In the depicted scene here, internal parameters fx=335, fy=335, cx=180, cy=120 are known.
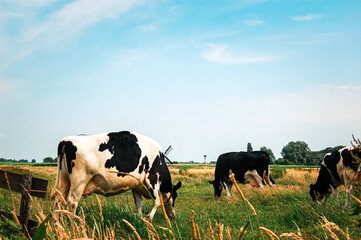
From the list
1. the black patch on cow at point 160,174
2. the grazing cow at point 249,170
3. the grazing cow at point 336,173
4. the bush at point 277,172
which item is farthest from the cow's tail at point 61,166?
the bush at point 277,172

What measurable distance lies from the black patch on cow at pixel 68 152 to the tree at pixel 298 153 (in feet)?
389

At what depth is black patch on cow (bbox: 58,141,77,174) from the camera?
706 centimetres

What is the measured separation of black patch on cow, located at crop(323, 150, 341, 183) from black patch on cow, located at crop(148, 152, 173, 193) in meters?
5.65

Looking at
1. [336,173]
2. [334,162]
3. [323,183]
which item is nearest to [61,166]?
[334,162]

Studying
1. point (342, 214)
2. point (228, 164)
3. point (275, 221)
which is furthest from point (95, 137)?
point (228, 164)

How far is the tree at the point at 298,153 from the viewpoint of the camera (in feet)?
390

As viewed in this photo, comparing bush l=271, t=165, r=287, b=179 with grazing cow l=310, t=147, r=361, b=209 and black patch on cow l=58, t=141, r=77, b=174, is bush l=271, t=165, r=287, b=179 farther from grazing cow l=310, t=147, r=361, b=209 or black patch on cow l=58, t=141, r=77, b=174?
black patch on cow l=58, t=141, r=77, b=174

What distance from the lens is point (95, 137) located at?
748 cm

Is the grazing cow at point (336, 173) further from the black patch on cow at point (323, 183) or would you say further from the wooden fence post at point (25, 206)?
→ the wooden fence post at point (25, 206)

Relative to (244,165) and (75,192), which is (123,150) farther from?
(244,165)

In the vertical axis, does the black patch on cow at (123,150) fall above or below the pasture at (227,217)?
above

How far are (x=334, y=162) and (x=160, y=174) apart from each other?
20.2 feet

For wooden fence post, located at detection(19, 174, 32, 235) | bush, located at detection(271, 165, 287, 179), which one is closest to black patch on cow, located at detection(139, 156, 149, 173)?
wooden fence post, located at detection(19, 174, 32, 235)

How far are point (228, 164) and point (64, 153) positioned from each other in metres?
10.7
